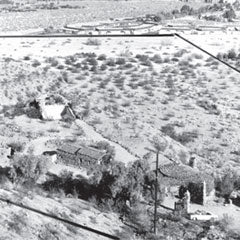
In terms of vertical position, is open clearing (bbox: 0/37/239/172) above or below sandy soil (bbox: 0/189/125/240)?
below

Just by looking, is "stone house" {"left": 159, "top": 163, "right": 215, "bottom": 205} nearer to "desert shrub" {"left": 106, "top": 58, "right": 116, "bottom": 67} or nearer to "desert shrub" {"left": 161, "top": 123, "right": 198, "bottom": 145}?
"desert shrub" {"left": 161, "top": 123, "right": 198, "bottom": 145}

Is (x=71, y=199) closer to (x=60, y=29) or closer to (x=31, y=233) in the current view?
(x=31, y=233)

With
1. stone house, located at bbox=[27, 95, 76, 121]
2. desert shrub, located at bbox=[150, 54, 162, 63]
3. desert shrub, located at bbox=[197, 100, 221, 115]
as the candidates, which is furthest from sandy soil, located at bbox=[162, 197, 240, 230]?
desert shrub, located at bbox=[150, 54, 162, 63]

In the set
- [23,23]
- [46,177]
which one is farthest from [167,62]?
[23,23]

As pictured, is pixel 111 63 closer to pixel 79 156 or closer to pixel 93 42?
pixel 93 42

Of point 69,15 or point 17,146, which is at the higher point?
point 17,146

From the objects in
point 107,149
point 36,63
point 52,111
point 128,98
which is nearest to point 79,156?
point 107,149

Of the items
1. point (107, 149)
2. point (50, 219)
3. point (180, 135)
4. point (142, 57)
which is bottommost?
point (142, 57)

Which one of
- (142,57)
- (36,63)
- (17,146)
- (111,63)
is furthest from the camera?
(142,57)

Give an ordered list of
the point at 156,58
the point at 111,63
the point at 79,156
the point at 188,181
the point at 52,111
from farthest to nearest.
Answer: the point at 156,58 < the point at 111,63 < the point at 52,111 < the point at 79,156 < the point at 188,181

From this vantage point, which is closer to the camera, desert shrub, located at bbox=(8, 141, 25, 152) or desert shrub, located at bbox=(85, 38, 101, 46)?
desert shrub, located at bbox=(8, 141, 25, 152)

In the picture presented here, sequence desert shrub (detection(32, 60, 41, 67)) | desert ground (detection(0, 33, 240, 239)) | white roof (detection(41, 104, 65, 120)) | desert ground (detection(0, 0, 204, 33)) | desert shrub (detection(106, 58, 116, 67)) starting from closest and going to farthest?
desert ground (detection(0, 33, 240, 239)) < white roof (detection(41, 104, 65, 120)) < desert shrub (detection(32, 60, 41, 67)) < desert shrub (detection(106, 58, 116, 67)) < desert ground (detection(0, 0, 204, 33))
